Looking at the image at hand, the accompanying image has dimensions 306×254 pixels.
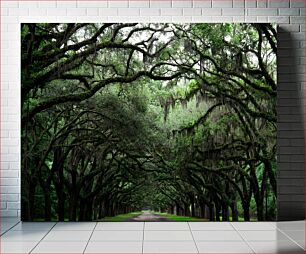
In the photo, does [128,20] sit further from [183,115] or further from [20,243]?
[20,243]

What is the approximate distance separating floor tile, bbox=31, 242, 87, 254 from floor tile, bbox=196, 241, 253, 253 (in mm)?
1028

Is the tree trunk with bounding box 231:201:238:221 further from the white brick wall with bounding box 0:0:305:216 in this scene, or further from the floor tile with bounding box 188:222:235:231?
the white brick wall with bounding box 0:0:305:216

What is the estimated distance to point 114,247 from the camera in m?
5.38

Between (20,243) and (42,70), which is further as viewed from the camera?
(42,70)

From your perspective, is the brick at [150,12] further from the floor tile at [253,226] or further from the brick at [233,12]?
the floor tile at [253,226]

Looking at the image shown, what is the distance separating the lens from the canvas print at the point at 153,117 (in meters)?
6.58

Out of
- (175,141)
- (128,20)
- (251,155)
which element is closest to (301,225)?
(251,155)

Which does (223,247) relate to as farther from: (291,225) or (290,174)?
(290,174)

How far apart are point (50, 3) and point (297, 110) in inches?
114

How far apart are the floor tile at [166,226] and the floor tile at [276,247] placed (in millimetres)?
1051

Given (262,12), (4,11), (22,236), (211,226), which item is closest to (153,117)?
(211,226)

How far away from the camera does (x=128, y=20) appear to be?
21.9 feet

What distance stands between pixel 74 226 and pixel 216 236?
1.52m

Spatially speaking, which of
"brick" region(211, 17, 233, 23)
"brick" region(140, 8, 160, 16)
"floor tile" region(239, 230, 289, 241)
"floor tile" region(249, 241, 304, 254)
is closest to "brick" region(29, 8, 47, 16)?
"brick" region(140, 8, 160, 16)
